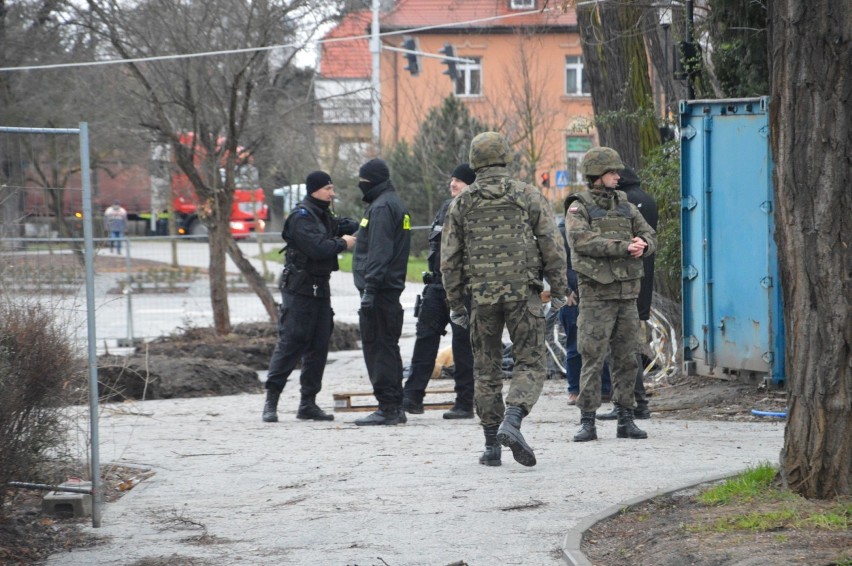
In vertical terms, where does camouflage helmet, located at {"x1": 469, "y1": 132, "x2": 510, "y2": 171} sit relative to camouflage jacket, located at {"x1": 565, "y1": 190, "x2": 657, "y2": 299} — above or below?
above

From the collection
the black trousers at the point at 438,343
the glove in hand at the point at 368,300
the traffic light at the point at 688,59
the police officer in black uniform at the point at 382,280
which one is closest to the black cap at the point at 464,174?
the police officer in black uniform at the point at 382,280

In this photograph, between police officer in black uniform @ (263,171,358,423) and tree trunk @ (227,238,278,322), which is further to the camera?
tree trunk @ (227,238,278,322)

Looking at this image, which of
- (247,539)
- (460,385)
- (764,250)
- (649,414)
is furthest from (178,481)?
(764,250)

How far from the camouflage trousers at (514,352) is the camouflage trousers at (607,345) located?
757 millimetres

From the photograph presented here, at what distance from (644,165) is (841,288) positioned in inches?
304

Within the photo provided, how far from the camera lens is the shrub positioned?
19.6 ft

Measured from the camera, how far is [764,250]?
10.4m

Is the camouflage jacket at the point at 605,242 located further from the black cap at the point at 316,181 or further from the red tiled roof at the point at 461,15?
the red tiled roof at the point at 461,15

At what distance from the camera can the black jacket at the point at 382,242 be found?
9648mm

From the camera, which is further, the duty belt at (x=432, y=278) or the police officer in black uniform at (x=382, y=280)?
the duty belt at (x=432, y=278)

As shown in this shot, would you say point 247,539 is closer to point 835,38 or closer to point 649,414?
point 835,38

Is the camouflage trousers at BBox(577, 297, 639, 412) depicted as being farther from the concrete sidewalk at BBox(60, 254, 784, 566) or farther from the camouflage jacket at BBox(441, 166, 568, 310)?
the camouflage jacket at BBox(441, 166, 568, 310)

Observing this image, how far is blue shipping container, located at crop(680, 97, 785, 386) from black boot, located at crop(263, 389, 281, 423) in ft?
12.1

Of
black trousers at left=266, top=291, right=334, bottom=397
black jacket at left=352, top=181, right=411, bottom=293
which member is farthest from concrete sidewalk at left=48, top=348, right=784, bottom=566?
black jacket at left=352, top=181, right=411, bottom=293
